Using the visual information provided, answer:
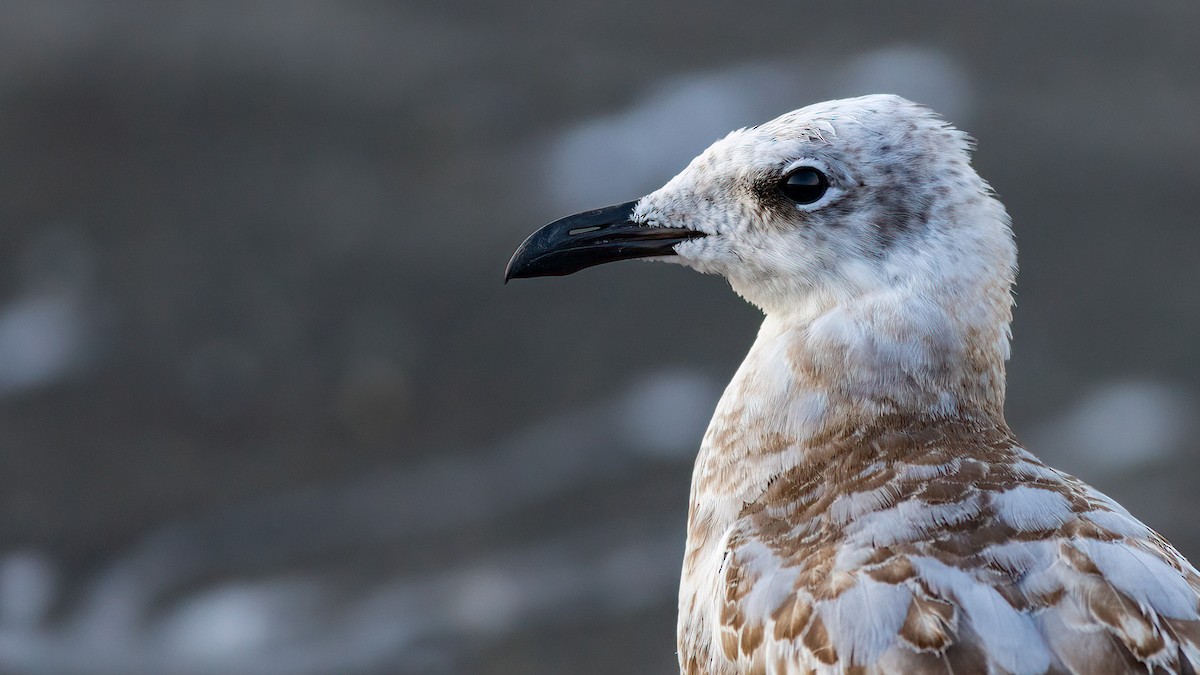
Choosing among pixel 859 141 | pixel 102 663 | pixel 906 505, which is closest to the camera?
pixel 906 505

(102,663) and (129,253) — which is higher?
(129,253)

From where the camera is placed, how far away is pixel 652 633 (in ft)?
11.9

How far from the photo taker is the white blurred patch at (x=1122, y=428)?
390 cm

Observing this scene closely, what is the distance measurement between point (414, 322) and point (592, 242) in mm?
2123

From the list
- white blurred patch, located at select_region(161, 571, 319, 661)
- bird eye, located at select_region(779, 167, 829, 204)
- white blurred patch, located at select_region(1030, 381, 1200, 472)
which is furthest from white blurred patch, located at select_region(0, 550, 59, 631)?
white blurred patch, located at select_region(1030, 381, 1200, 472)

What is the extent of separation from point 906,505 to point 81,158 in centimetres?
319

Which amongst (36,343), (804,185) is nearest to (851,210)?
(804,185)

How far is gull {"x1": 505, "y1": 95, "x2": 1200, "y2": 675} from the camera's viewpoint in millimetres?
1314

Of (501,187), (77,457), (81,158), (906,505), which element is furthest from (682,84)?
(906,505)

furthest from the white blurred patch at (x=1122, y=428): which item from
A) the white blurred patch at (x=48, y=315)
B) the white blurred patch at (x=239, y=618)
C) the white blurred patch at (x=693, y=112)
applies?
the white blurred patch at (x=48, y=315)

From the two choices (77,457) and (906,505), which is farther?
(77,457)

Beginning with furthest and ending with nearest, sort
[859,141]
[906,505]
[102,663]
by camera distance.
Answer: [102,663], [859,141], [906,505]

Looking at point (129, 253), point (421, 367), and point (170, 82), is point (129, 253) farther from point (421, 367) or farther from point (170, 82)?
point (421, 367)

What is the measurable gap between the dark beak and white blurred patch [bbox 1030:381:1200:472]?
102 inches
